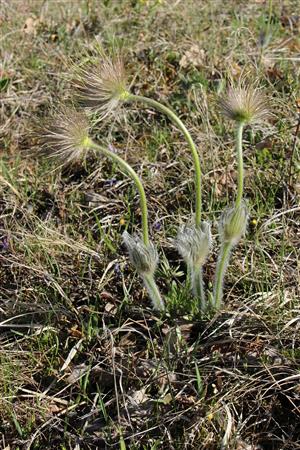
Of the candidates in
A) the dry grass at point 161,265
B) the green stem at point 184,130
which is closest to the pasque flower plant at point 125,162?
the green stem at point 184,130

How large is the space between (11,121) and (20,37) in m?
0.71

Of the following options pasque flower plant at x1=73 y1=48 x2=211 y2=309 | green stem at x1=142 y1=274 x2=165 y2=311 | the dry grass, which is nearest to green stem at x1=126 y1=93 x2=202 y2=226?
pasque flower plant at x1=73 y1=48 x2=211 y2=309

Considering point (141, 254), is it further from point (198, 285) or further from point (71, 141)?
point (71, 141)

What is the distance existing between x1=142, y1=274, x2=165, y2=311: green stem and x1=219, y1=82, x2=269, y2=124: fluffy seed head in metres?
0.58

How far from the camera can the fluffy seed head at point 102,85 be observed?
75.9 inches

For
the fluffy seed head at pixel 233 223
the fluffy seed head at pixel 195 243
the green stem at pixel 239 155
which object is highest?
the green stem at pixel 239 155

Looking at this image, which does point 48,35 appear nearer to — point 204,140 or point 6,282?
point 204,140

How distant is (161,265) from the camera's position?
97.8 inches

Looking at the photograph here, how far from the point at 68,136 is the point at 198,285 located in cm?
67

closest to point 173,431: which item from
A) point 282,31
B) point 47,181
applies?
point 47,181

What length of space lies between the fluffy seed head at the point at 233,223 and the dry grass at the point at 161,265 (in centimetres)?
30

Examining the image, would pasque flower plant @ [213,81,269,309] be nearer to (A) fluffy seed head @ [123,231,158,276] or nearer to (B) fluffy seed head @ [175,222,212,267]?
(B) fluffy seed head @ [175,222,212,267]

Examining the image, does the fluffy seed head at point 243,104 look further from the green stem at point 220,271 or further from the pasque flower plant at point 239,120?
the green stem at point 220,271

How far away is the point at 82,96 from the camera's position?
1.99m
